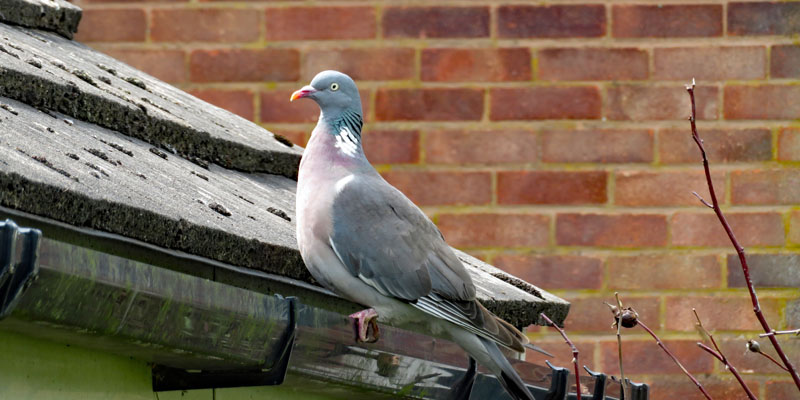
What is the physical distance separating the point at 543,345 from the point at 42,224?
2.80 m

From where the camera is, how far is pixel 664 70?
14.6 ft

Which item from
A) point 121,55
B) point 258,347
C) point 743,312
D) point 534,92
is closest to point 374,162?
point 534,92

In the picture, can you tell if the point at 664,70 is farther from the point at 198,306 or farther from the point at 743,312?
the point at 198,306

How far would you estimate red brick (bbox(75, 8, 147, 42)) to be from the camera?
4527 mm

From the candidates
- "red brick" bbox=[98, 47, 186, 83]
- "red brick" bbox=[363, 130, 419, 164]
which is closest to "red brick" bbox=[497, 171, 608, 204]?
"red brick" bbox=[363, 130, 419, 164]

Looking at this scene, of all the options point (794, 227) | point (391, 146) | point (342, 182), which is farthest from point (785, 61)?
point (342, 182)

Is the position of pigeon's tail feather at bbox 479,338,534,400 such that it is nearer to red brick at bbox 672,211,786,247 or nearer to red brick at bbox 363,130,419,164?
red brick at bbox 363,130,419,164

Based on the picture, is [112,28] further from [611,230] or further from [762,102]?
[762,102]

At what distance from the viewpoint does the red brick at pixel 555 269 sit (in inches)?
173

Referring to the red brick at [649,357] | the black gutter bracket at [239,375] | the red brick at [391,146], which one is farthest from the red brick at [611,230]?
the black gutter bracket at [239,375]

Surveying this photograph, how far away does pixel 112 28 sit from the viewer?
454 cm

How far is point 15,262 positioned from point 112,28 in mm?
3164

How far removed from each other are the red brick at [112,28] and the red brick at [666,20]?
5.42ft

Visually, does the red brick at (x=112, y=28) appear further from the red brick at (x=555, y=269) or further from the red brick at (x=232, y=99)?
the red brick at (x=555, y=269)
